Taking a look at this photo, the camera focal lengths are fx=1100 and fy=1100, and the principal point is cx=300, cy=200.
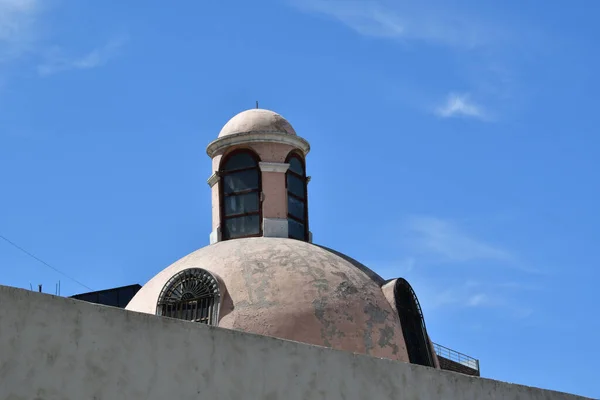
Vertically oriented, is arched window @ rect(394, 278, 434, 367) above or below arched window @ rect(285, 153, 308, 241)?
below

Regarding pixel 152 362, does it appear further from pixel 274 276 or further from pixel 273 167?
pixel 273 167

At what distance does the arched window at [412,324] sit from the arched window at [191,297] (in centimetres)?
268

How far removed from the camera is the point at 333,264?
597 inches

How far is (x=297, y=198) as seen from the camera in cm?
1706

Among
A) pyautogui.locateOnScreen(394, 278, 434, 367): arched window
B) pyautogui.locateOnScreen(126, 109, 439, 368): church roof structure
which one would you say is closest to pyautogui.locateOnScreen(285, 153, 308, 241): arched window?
pyautogui.locateOnScreen(126, 109, 439, 368): church roof structure

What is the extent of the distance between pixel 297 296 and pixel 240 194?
117 inches

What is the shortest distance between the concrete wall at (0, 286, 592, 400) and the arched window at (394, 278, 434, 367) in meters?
5.11

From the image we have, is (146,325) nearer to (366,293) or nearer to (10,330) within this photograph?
(10,330)

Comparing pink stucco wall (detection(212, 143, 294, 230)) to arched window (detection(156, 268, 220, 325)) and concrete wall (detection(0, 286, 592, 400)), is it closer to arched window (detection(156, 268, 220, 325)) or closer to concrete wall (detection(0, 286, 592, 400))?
arched window (detection(156, 268, 220, 325))

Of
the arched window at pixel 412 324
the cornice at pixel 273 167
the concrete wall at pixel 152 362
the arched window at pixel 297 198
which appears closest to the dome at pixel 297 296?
the arched window at pixel 412 324

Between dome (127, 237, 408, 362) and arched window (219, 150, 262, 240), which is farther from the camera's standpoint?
arched window (219, 150, 262, 240)

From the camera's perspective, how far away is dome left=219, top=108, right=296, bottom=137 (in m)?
16.8

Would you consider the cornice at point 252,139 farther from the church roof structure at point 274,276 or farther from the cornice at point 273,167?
the cornice at point 273,167

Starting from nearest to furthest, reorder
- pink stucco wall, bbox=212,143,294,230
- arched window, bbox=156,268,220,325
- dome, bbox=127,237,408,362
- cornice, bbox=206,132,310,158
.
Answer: dome, bbox=127,237,408,362, arched window, bbox=156,268,220,325, pink stucco wall, bbox=212,143,294,230, cornice, bbox=206,132,310,158
